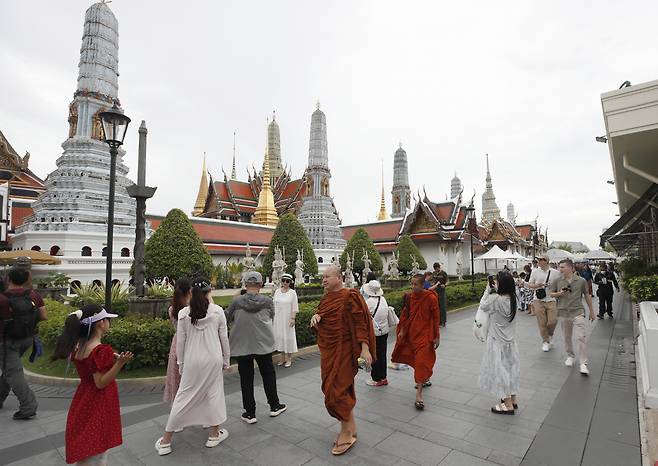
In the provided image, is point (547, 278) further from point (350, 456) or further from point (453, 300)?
point (453, 300)

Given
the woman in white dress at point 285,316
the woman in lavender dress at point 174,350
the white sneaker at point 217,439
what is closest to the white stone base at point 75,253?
the woman in white dress at point 285,316

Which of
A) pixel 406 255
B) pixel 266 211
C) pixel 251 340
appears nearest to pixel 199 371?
pixel 251 340

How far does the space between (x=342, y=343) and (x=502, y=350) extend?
2.40 metres

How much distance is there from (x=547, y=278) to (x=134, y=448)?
27.5 ft

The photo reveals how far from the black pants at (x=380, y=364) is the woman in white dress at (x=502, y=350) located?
5.33 ft

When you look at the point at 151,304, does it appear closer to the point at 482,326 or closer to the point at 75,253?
the point at 482,326

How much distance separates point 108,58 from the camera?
22.2m

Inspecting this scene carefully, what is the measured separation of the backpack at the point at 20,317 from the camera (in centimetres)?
450

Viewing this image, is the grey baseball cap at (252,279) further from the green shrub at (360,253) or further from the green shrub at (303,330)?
the green shrub at (360,253)

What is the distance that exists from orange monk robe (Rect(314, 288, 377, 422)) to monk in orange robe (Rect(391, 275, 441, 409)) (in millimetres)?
1436

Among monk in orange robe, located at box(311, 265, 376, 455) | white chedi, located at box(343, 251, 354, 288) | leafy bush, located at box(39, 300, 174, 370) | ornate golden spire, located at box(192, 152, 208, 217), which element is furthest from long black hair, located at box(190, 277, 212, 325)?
ornate golden spire, located at box(192, 152, 208, 217)

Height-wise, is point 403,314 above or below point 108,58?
below

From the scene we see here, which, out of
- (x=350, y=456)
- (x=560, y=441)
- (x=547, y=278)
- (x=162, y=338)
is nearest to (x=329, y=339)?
(x=350, y=456)

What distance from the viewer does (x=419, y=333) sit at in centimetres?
512
